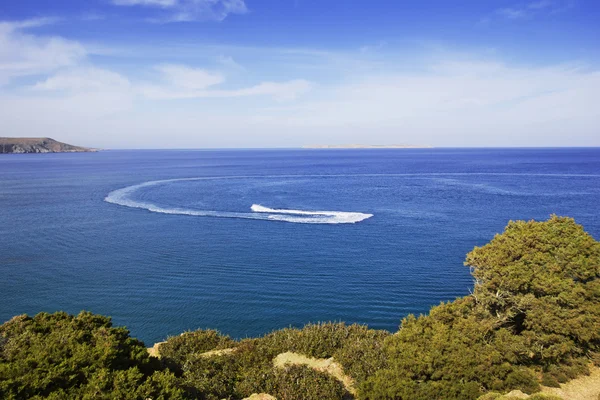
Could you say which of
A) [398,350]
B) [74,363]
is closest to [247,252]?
[398,350]

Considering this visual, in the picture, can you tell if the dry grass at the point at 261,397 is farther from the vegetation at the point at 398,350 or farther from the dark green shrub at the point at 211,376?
the dark green shrub at the point at 211,376

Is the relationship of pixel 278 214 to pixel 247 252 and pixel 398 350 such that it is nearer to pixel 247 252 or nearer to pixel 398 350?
pixel 247 252

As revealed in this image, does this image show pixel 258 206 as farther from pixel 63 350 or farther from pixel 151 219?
pixel 63 350

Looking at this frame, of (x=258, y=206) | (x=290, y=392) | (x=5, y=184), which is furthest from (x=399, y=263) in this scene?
(x=5, y=184)

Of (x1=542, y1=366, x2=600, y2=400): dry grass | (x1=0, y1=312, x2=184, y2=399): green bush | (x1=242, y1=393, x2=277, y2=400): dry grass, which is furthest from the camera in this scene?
(x1=542, y1=366, x2=600, y2=400): dry grass

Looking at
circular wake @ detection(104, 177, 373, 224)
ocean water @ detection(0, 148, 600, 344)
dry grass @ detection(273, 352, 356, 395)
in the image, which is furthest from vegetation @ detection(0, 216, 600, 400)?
circular wake @ detection(104, 177, 373, 224)

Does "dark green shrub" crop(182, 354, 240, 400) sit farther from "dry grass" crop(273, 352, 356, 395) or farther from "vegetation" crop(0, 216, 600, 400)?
"dry grass" crop(273, 352, 356, 395)
